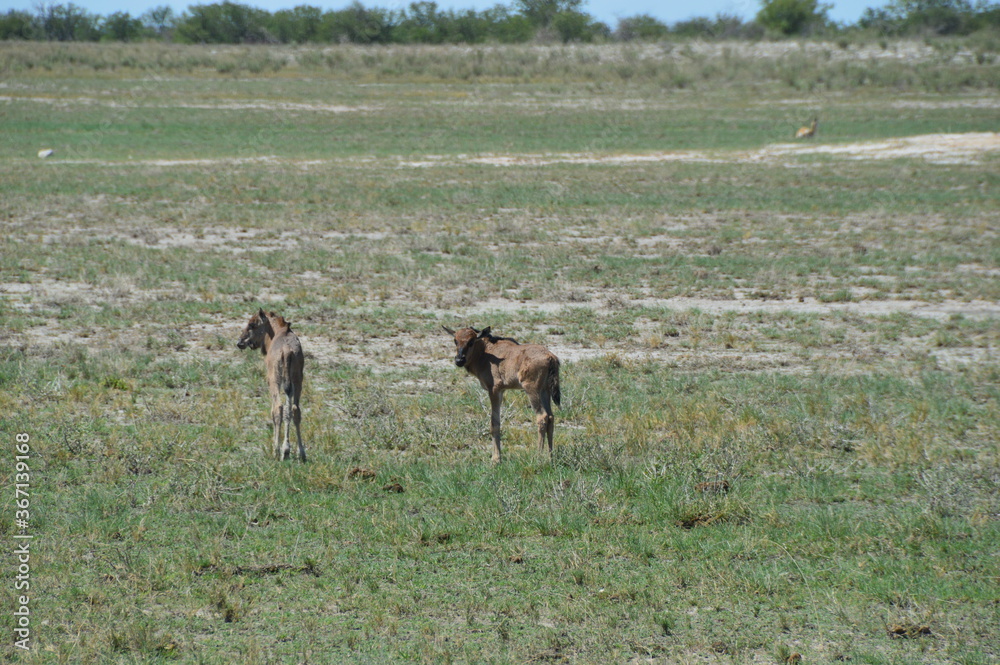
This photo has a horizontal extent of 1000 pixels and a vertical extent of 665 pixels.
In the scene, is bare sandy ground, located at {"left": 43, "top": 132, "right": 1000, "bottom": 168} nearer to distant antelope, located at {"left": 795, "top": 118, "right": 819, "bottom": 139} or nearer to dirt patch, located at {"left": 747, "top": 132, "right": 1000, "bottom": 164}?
dirt patch, located at {"left": 747, "top": 132, "right": 1000, "bottom": 164}

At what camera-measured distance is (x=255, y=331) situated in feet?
33.2

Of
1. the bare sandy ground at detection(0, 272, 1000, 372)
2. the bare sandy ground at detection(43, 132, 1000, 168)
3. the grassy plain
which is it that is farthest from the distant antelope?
the bare sandy ground at detection(0, 272, 1000, 372)

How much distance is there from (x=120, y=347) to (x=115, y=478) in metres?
5.34

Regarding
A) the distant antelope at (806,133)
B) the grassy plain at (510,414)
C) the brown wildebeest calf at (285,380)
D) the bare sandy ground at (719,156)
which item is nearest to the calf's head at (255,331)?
the brown wildebeest calf at (285,380)

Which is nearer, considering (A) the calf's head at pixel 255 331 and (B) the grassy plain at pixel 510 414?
(B) the grassy plain at pixel 510 414

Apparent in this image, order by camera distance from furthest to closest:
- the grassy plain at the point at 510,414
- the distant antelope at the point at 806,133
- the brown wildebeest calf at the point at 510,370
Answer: the distant antelope at the point at 806,133
the brown wildebeest calf at the point at 510,370
the grassy plain at the point at 510,414

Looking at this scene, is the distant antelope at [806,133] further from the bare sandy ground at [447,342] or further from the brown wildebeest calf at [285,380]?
the brown wildebeest calf at [285,380]

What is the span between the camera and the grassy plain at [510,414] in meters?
6.07

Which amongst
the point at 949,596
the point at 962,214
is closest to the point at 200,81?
the point at 962,214

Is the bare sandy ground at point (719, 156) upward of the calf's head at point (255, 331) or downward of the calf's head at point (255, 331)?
upward

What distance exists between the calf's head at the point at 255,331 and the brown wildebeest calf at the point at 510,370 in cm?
227

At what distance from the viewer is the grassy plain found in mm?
6070

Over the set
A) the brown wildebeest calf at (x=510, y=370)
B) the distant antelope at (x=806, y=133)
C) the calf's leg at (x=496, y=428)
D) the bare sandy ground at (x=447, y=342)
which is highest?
the distant antelope at (x=806, y=133)

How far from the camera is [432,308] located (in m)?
16.1
